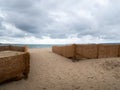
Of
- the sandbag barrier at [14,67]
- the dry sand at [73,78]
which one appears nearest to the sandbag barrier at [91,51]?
the dry sand at [73,78]

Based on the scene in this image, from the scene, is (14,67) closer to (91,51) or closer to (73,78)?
(73,78)

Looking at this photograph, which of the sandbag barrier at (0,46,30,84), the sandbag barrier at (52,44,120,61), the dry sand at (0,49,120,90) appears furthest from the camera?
the sandbag barrier at (52,44,120,61)

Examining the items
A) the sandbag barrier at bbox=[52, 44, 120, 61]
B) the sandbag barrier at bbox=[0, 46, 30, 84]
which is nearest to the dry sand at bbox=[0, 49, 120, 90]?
the sandbag barrier at bbox=[0, 46, 30, 84]

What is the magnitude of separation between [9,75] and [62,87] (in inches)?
100

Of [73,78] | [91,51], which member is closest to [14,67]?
[73,78]

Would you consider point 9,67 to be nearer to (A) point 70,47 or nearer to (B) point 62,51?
(A) point 70,47

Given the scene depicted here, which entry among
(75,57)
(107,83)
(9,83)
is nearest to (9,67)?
(9,83)

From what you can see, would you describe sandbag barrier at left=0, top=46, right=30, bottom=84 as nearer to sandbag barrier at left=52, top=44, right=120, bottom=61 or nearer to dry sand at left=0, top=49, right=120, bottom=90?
dry sand at left=0, top=49, right=120, bottom=90

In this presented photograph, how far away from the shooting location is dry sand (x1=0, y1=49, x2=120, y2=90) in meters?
6.55

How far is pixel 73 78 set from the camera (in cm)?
779

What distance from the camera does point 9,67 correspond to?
257 inches

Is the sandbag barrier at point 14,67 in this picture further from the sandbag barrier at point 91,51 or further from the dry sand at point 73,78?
the sandbag barrier at point 91,51

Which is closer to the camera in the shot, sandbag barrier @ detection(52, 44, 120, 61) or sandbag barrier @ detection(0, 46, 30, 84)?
sandbag barrier @ detection(0, 46, 30, 84)

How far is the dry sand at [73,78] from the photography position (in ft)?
21.5
